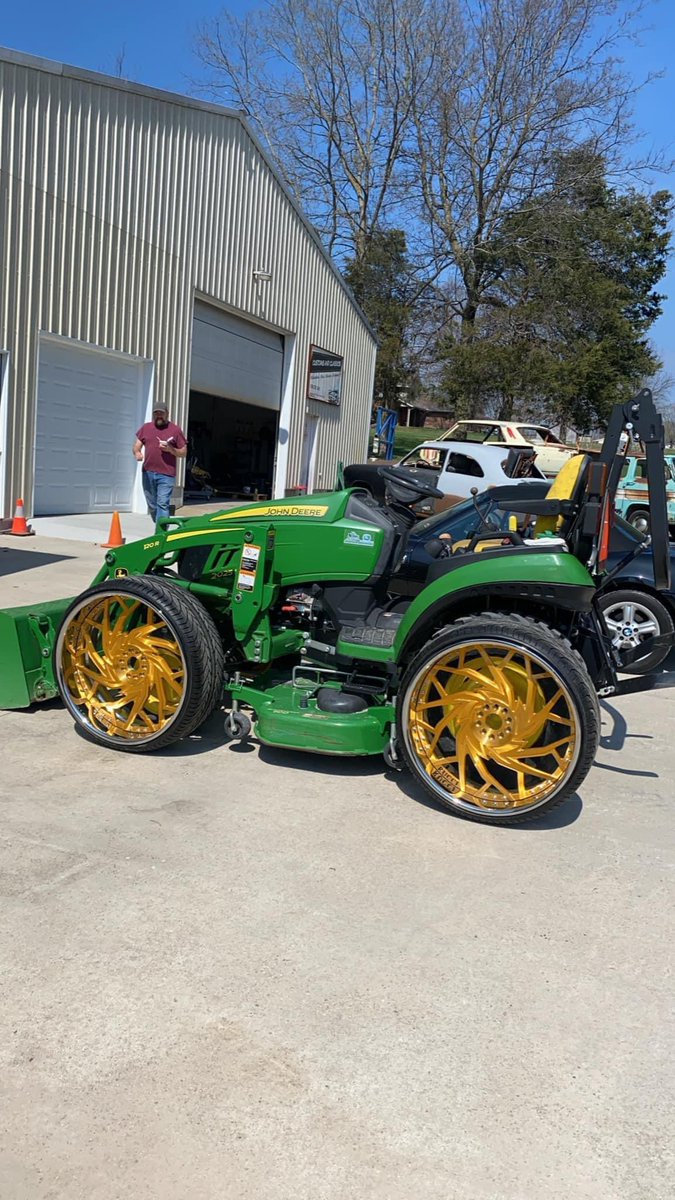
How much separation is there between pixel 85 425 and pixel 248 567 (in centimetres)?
1083

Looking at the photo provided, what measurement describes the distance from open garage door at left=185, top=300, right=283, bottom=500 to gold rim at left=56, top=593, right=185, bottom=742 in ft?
44.0

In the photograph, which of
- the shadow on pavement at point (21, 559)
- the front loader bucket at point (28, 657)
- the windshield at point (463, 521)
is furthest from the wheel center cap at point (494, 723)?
the shadow on pavement at point (21, 559)

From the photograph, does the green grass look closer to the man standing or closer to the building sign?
the building sign

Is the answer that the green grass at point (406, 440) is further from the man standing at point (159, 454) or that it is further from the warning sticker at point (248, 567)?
the warning sticker at point (248, 567)

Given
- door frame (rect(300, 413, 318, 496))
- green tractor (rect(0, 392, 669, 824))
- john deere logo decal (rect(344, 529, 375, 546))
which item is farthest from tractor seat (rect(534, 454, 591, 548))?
door frame (rect(300, 413, 318, 496))

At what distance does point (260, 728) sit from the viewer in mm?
4629

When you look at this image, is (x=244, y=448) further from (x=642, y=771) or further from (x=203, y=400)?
(x=642, y=771)

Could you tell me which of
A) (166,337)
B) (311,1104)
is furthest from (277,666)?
(166,337)

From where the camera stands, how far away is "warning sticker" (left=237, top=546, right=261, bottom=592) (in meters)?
4.82

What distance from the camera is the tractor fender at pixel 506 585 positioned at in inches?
166

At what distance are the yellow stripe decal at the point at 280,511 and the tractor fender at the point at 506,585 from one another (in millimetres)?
788

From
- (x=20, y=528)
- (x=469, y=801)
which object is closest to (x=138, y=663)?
(x=469, y=801)

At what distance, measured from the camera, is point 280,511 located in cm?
496

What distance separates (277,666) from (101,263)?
36.4 feet
